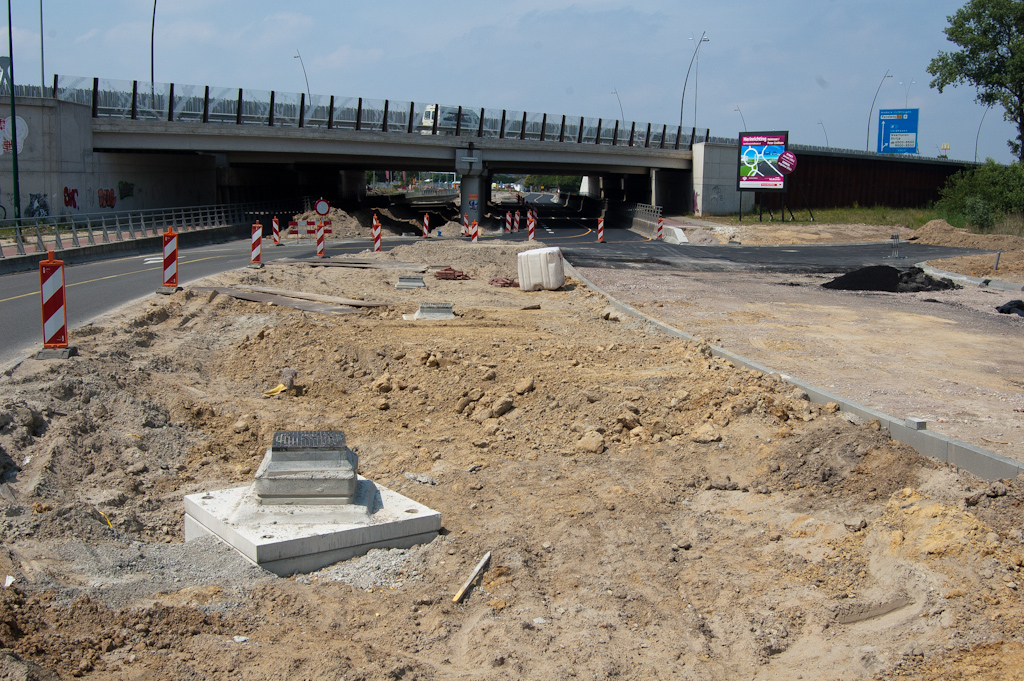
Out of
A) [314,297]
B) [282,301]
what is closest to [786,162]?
[314,297]

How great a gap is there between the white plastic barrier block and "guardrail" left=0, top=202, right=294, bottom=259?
14.7 m

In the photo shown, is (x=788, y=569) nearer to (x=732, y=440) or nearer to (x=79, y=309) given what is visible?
(x=732, y=440)

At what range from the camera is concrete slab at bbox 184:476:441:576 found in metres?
5.32

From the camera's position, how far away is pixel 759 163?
5194cm

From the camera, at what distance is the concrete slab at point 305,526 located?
5316mm

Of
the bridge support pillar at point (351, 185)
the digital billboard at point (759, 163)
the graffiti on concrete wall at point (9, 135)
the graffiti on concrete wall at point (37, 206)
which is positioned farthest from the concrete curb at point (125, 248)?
the bridge support pillar at point (351, 185)

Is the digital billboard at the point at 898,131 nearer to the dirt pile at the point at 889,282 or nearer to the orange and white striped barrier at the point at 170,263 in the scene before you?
the dirt pile at the point at 889,282

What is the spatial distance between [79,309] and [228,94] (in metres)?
29.7

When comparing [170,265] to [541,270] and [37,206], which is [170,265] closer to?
[541,270]

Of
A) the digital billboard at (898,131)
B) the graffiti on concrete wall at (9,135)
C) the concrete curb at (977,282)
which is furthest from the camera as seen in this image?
the digital billboard at (898,131)

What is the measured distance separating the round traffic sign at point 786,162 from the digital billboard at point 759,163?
0.57 ft

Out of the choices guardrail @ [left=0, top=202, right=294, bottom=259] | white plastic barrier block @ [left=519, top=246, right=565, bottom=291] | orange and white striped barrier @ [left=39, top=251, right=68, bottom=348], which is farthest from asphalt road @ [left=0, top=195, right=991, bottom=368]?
white plastic barrier block @ [left=519, top=246, right=565, bottom=291]

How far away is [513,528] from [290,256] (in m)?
24.7

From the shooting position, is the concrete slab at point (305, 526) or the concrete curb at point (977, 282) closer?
the concrete slab at point (305, 526)
